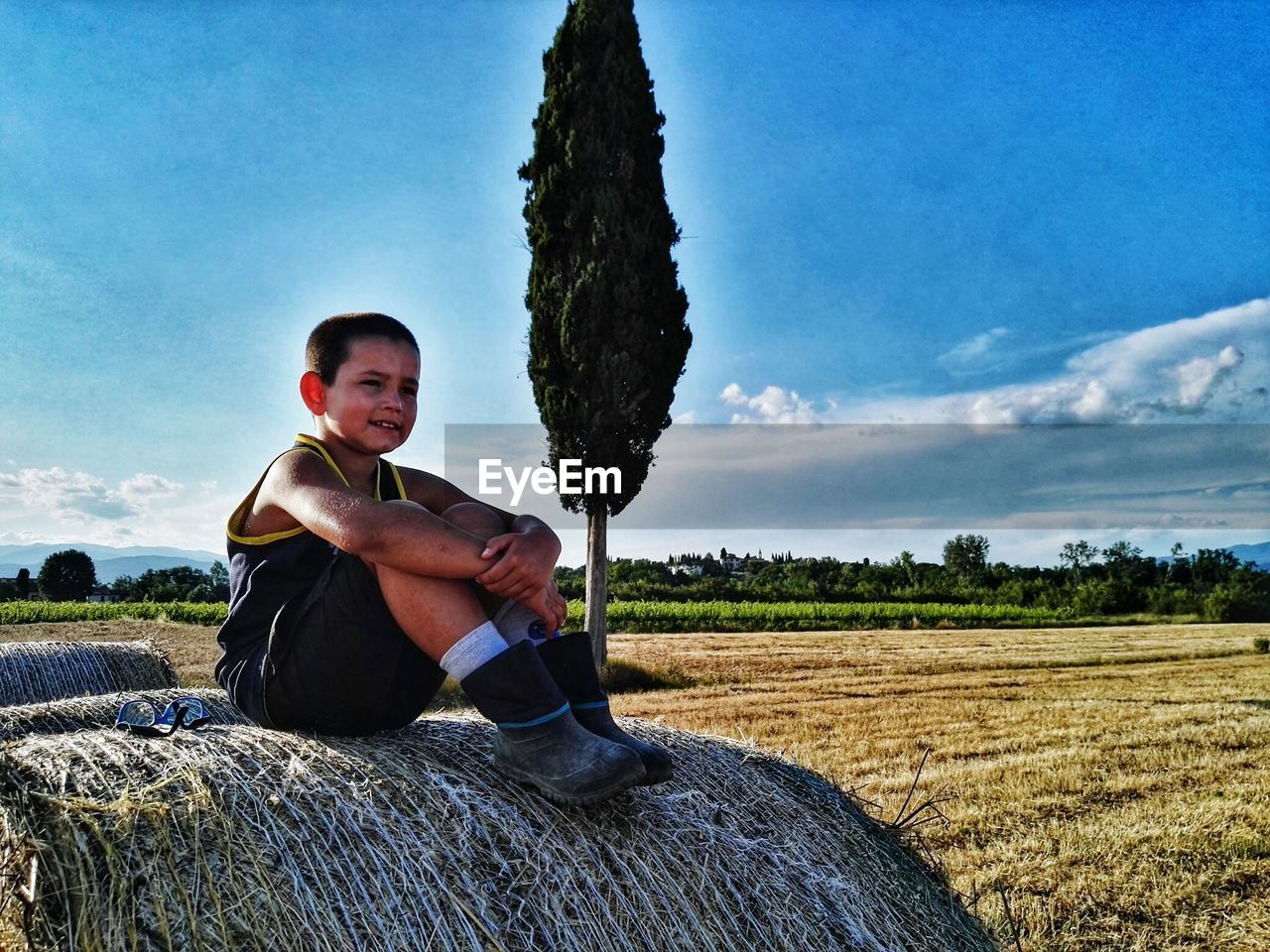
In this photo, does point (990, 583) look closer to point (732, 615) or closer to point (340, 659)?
point (732, 615)

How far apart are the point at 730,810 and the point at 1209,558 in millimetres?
26848

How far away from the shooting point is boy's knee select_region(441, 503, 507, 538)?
2.41 meters

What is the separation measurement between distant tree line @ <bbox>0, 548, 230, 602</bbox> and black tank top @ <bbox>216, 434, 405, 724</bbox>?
25.5 meters

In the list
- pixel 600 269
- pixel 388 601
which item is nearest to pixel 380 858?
pixel 388 601

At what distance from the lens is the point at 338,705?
2.40 meters

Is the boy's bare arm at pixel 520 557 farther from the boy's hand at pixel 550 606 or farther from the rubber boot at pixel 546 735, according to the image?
the rubber boot at pixel 546 735

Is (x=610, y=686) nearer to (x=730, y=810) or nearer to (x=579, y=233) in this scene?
(x=579, y=233)

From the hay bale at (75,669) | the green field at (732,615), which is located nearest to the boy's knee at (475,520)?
the hay bale at (75,669)

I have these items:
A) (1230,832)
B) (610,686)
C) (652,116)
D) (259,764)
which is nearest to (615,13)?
(652,116)

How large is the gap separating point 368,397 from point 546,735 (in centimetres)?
98

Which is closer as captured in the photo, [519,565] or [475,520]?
[519,565]

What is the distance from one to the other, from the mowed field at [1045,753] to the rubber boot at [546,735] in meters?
1.30

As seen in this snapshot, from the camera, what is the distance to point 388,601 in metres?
2.23

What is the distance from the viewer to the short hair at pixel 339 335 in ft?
8.34
